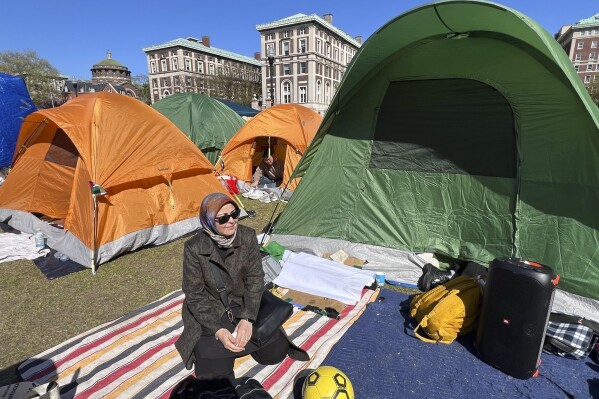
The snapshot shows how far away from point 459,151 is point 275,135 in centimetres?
533

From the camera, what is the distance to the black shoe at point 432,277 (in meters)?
4.04

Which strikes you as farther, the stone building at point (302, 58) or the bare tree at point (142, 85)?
the bare tree at point (142, 85)

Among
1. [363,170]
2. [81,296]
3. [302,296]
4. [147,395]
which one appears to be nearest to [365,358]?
[302,296]

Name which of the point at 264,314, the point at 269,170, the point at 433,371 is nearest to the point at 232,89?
the point at 269,170

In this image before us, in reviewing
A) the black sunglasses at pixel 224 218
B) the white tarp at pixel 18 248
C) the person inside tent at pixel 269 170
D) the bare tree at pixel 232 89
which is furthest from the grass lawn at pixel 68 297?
the bare tree at pixel 232 89

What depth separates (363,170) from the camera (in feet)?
15.6

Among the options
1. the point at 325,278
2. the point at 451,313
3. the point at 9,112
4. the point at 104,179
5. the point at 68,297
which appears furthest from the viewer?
the point at 9,112

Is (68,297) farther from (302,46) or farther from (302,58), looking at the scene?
(302,46)

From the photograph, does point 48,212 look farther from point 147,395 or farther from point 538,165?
point 538,165

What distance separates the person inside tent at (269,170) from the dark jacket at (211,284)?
7443 mm

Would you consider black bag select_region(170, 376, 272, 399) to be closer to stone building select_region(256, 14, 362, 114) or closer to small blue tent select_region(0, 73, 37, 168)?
small blue tent select_region(0, 73, 37, 168)

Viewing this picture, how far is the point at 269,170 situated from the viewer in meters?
10.4

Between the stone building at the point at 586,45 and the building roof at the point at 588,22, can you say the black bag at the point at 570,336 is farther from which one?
the building roof at the point at 588,22

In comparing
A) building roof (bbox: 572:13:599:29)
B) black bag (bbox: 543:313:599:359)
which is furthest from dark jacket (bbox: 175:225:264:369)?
building roof (bbox: 572:13:599:29)
